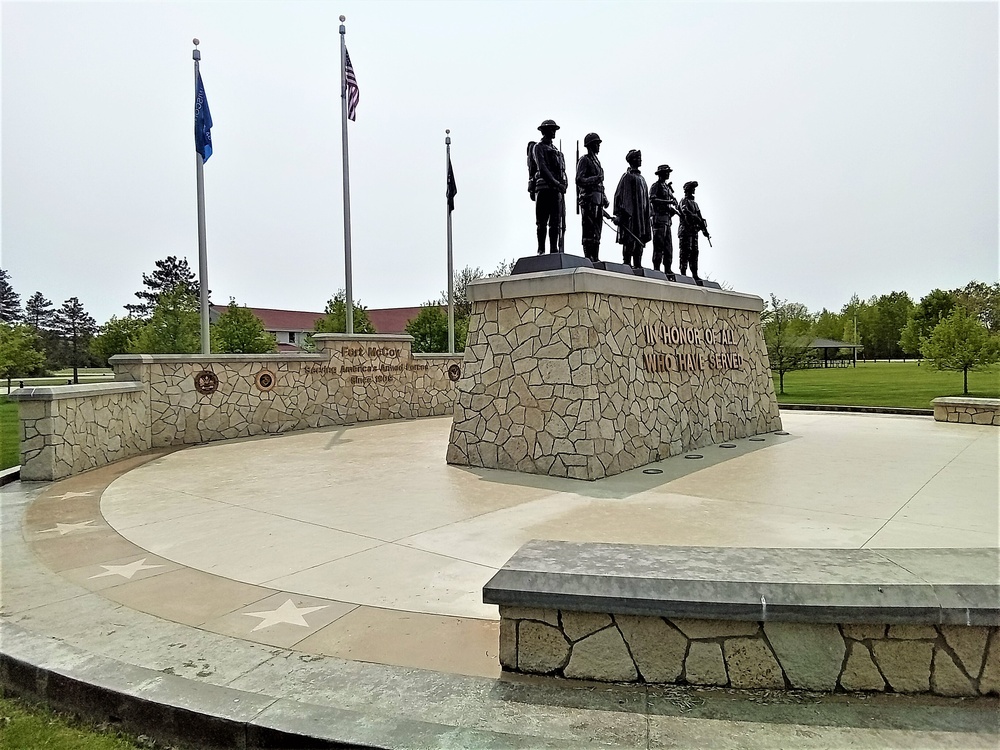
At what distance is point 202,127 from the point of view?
13.4 metres

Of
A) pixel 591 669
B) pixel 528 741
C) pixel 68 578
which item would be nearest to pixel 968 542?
pixel 591 669

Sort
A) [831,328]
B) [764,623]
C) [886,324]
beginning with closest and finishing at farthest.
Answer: [764,623]
[886,324]
[831,328]

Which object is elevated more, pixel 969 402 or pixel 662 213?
pixel 662 213

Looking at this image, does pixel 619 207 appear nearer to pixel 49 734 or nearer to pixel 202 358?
pixel 202 358

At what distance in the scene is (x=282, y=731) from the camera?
2.52 metres

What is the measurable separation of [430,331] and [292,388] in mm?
15427

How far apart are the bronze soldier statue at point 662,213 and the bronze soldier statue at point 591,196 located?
2.21 meters

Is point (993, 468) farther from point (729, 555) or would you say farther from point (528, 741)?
point (528, 741)

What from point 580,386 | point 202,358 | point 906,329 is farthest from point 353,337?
point 906,329

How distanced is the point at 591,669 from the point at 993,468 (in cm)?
839

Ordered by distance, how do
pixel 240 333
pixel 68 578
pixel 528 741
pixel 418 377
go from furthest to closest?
pixel 240 333, pixel 418 377, pixel 68 578, pixel 528 741

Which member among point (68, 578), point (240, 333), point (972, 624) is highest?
point (240, 333)

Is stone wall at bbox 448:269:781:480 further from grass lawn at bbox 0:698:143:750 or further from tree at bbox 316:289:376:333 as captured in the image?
tree at bbox 316:289:376:333

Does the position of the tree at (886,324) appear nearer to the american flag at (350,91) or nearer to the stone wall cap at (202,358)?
the american flag at (350,91)
